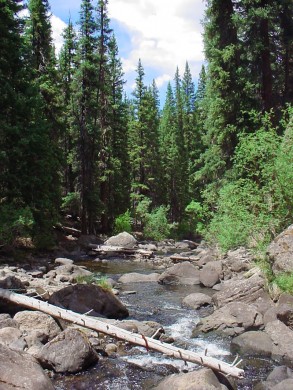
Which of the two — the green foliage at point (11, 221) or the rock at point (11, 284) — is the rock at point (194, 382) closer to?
the rock at point (11, 284)

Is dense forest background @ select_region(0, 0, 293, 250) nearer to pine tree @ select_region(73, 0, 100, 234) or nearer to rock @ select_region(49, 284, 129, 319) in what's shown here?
pine tree @ select_region(73, 0, 100, 234)

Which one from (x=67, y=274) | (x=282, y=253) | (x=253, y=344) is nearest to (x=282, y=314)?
(x=253, y=344)

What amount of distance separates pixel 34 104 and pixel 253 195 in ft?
41.9

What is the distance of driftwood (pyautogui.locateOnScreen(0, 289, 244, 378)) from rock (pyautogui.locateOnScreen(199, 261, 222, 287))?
758 centimetres

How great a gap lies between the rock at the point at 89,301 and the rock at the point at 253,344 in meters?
3.52

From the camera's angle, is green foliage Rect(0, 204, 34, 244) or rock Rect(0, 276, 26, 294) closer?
rock Rect(0, 276, 26, 294)

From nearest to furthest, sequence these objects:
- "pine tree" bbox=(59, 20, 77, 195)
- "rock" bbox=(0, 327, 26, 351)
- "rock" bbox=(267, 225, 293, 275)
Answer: "rock" bbox=(0, 327, 26, 351) < "rock" bbox=(267, 225, 293, 275) < "pine tree" bbox=(59, 20, 77, 195)

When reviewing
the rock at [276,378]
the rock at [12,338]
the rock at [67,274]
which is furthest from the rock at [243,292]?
the rock at [12,338]

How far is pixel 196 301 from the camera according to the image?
13.3m

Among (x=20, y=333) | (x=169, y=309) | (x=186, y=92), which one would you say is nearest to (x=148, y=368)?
(x=20, y=333)

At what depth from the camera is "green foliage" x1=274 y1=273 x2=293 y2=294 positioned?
34.5 feet

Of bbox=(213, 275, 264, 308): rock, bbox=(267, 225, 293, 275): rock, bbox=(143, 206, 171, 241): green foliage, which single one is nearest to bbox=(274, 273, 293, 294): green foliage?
bbox=(267, 225, 293, 275): rock

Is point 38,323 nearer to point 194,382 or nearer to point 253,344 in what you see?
point 194,382

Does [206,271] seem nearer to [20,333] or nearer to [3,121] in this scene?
[20,333]
